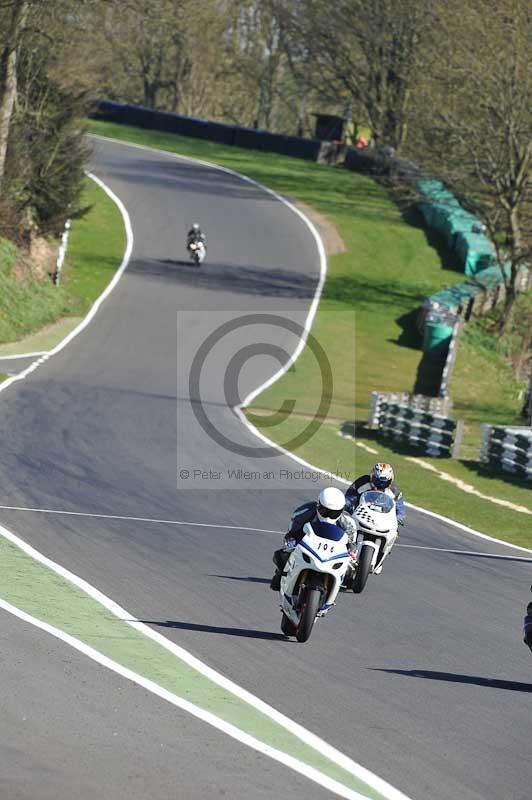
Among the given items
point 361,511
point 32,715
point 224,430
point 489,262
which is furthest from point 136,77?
point 32,715

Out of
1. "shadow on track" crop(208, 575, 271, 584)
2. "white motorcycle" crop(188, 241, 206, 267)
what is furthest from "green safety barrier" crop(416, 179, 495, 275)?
"shadow on track" crop(208, 575, 271, 584)

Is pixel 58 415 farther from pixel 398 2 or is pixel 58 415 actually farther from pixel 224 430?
pixel 398 2

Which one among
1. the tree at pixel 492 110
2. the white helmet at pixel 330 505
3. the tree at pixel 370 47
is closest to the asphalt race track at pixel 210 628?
the white helmet at pixel 330 505

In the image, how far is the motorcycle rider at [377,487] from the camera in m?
14.2

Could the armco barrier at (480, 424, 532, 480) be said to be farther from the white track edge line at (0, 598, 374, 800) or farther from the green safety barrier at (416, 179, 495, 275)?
the green safety barrier at (416, 179, 495, 275)

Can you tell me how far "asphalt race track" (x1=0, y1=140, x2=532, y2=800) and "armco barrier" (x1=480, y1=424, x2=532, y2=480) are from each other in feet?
16.8

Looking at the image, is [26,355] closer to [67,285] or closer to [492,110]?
[67,285]

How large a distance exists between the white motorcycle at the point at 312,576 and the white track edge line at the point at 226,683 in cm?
121

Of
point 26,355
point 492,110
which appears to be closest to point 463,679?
point 26,355

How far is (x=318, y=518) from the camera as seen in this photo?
11234 millimetres

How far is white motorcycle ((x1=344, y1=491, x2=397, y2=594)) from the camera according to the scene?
44.8ft

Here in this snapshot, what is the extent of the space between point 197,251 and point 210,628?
3252cm

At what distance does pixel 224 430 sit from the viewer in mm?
25109

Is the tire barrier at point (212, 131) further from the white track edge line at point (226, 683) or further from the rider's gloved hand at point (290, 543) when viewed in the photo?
the rider's gloved hand at point (290, 543)
